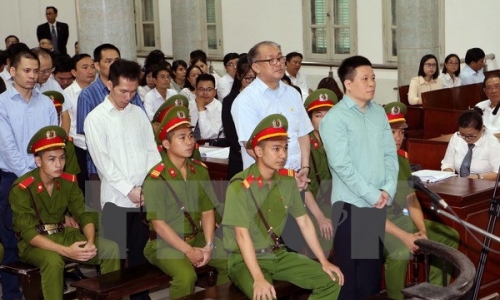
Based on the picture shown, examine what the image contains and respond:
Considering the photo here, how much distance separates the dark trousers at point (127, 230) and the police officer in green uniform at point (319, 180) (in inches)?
38.1

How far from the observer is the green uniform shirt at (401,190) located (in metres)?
4.85

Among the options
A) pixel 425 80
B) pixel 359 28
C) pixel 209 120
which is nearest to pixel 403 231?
pixel 209 120

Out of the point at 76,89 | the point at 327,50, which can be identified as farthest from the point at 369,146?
the point at 327,50

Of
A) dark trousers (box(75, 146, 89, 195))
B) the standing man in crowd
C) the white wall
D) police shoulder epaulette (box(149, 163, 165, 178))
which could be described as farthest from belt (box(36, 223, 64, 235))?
the standing man in crowd

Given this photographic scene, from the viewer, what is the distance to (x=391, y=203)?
4566 millimetres

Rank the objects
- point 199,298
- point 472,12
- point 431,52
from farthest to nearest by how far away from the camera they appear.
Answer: point 472,12
point 431,52
point 199,298

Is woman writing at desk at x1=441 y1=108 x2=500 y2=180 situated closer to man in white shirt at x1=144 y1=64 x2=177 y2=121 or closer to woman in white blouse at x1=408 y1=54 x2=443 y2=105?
man in white shirt at x1=144 y1=64 x2=177 y2=121

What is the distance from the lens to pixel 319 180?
5.34 m

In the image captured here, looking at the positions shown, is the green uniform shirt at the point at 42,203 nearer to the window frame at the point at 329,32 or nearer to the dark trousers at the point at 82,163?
the dark trousers at the point at 82,163

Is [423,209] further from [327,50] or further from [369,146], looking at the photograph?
[327,50]

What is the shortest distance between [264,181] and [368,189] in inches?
20.3

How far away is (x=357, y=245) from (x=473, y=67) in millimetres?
6785

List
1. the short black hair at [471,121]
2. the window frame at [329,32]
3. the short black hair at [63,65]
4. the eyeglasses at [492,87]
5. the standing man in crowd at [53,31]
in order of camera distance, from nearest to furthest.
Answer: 1. the short black hair at [471,121]
2. the short black hair at [63,65]
3. the eyeglasses at [492,87]
4. the window frame at [329,32]
5. the standing man in crowd at [53,31]

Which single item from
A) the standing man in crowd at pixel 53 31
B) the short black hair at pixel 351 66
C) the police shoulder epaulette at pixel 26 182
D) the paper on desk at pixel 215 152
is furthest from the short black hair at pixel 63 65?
the standing man in crowd at pixel 53 31
